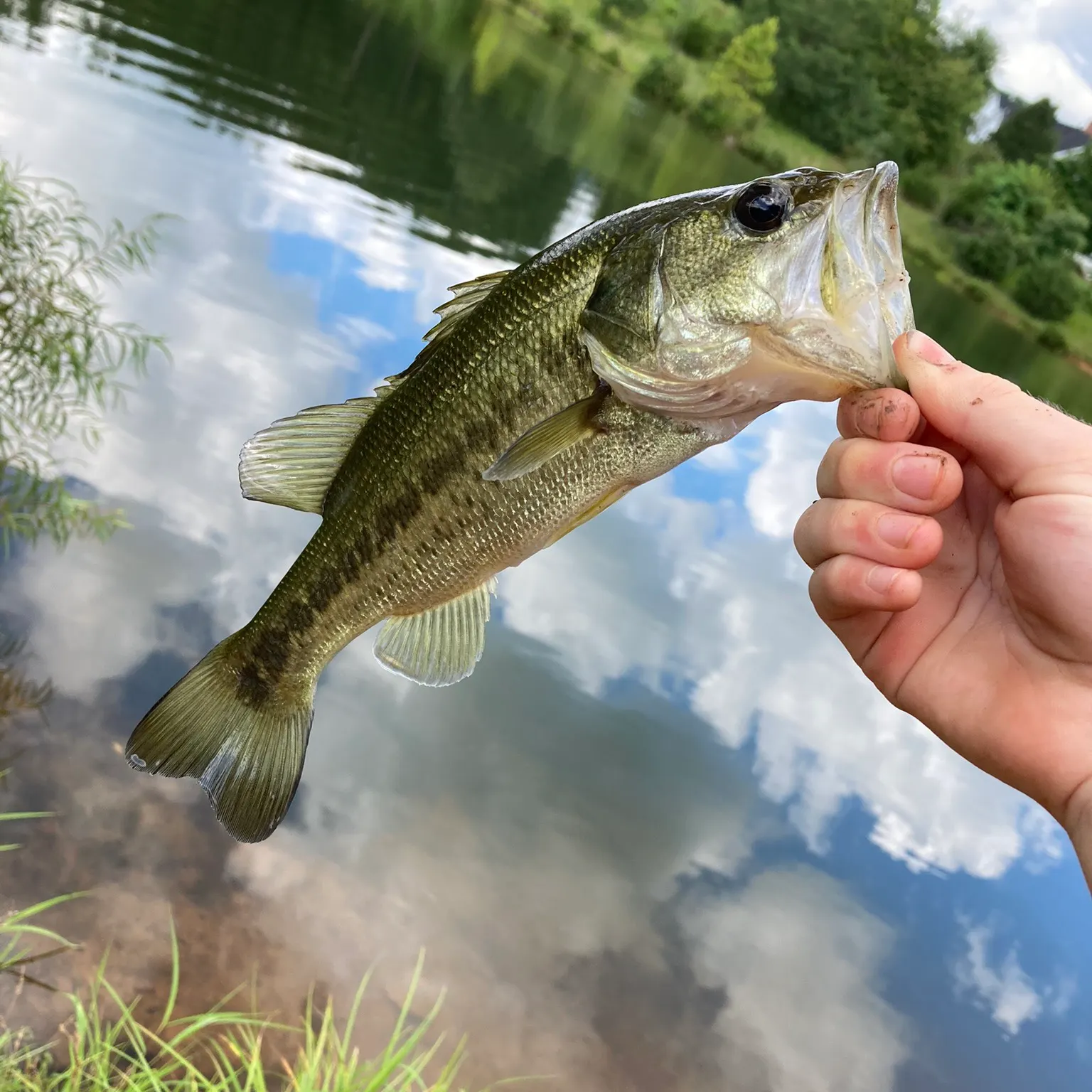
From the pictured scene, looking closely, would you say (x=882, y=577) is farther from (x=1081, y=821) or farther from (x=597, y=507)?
(x=1081, y=821)

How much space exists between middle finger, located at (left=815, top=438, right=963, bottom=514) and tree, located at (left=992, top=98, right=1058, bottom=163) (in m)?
74.6

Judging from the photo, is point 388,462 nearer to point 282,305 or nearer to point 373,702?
point 373,702

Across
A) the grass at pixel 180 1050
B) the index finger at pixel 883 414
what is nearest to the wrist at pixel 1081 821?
the index finger at pixel 883 414

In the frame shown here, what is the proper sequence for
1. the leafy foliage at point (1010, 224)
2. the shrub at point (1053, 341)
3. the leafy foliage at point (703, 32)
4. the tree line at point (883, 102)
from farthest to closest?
1. the leafy foliage at point (703, 32)
2. the tree line at point (883, 102)
3. the leafy foliage at point (1010, 224)
4. the shrub at point (1053, 341)

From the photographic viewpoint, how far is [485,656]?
7.26m

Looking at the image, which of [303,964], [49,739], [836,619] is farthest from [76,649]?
[836,619]

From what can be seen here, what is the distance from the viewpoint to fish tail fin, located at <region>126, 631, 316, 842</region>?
7.11 feet

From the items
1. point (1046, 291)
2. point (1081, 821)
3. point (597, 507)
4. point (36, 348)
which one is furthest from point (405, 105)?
point (1046, 291)

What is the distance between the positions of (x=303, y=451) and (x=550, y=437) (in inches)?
29.1

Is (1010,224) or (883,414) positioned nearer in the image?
(883,414)

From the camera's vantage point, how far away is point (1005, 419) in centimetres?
182

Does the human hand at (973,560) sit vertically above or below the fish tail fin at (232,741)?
above

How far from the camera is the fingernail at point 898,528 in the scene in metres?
1.84

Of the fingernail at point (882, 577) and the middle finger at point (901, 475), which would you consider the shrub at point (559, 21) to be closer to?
the middle finger at point (901, 475)
